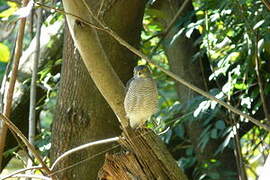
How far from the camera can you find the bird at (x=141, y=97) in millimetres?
3193

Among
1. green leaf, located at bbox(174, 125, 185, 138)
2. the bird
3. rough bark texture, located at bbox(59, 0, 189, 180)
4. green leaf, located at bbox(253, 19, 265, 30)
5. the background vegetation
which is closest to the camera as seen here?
rough bark texture, located at bbox(59, 0, 189, 180)

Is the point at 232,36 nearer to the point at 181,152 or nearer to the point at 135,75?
the point at 135,75

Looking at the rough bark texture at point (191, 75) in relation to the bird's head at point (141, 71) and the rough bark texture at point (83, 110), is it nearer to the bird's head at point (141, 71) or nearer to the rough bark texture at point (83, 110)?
the rough bark texture at point (83, 110)

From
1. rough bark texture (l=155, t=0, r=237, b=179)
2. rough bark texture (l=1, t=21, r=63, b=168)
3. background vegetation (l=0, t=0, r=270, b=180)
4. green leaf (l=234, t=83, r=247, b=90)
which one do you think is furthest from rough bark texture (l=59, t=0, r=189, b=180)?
rough bark texture (l=155, t=0, r=237, b=179)

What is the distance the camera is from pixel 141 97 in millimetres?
3436

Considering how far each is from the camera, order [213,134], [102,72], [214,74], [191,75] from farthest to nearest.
Result: 1. [191,75]
2. [213,134]
3. [214,74]
4. [102,72]

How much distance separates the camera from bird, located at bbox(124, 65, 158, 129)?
319 cm

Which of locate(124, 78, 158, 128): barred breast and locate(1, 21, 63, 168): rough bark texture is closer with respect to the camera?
locate(124, 78, 158, 128): barred breast

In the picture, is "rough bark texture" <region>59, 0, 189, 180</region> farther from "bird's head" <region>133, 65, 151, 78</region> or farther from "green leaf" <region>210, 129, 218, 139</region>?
"green leaf" <region>210, 129, 218, 139</region>

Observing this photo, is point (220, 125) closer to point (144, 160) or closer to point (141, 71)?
point (141, 71)

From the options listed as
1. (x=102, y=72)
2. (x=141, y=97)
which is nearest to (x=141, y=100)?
(x=141, y=97)

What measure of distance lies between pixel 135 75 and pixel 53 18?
1137 millimetres

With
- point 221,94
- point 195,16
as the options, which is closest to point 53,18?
point 195,16

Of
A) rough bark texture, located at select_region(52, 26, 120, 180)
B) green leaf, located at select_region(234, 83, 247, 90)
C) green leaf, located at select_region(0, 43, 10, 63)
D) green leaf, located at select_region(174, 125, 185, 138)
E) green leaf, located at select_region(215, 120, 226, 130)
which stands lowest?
green leaf, located at select_region(174, 125, 185, 138)
